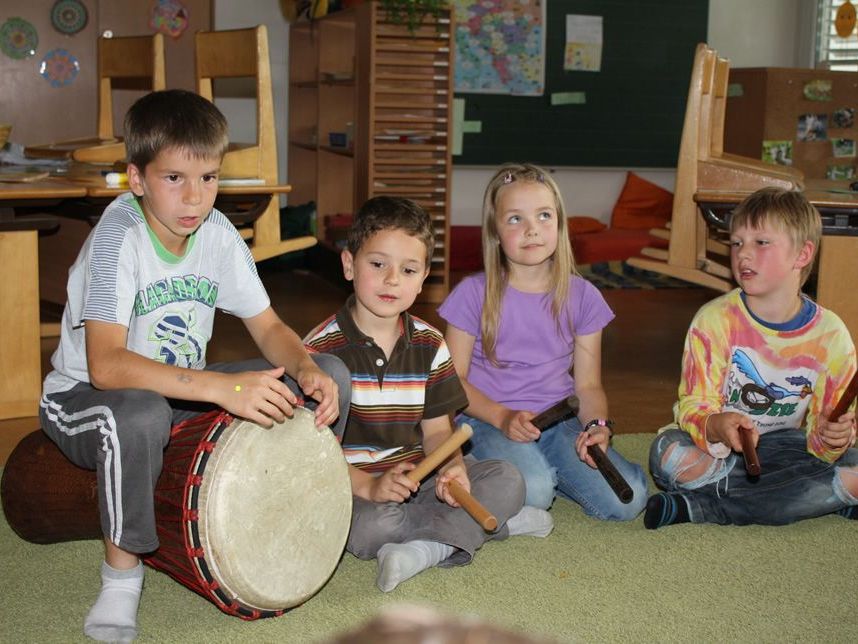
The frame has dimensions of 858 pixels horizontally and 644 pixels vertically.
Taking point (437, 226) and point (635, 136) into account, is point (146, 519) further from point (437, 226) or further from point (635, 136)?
point (635, 136)

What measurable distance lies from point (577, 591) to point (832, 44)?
579 cm

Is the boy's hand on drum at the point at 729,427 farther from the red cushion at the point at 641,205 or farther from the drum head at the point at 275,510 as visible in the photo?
the red cushion at the point at 641,205

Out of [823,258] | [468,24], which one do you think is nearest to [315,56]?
[468,24]

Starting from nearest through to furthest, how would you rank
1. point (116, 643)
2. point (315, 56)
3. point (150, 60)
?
1. point (116, 643)
2. point (150, 60)
3. point (315, 56)

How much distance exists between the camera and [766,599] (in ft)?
6.09

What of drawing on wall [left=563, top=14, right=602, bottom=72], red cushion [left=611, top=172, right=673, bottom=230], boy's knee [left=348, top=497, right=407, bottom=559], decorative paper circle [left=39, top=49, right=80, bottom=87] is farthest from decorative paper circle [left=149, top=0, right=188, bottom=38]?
boy's knee [left=348, top=497, right=407, bottom=559]

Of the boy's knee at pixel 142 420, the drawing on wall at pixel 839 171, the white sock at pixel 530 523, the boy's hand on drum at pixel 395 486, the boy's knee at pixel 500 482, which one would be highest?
the drawing on wall at pixel 839 171

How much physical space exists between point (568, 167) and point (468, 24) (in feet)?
3.60

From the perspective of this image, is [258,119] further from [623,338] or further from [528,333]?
[623,338]

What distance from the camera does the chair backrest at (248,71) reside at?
3.26 meters

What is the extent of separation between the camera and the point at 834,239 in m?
3.26

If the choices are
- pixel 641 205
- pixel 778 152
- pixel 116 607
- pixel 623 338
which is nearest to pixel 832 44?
pixel 778 152

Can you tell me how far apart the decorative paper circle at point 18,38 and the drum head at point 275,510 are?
15.8ft

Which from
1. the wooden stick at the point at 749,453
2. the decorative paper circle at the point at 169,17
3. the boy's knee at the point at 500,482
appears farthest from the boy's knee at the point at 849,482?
the decorative paper circle at the point at 169,17
